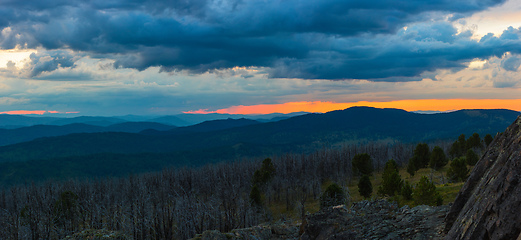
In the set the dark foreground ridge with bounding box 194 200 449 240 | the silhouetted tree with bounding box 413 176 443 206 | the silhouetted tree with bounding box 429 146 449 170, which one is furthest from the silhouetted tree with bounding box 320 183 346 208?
the silhouetted tree with bounding box 429 146 449 170

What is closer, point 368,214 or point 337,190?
point 368,214

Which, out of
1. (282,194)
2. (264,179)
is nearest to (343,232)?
(264,179)

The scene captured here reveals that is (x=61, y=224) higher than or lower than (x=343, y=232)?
lower

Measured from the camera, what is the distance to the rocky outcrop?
794 inches

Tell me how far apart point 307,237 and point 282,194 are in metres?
105

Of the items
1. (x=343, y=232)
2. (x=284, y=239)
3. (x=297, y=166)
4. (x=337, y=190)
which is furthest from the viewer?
(x=297, y=166)

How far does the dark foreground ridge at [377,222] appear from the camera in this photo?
66.1 feet

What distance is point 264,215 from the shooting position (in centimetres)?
8806

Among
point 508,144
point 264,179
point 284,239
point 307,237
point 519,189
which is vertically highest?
point 508,144

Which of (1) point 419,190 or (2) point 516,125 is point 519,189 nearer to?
(2) point 516,125

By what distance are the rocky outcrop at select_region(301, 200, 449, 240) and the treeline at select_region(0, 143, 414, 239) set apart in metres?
34.6

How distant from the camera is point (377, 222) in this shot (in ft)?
78.6

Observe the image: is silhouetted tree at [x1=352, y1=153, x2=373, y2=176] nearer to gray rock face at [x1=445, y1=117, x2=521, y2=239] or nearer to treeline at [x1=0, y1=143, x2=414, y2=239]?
treeline at [x1=0, y1=143, x2=414, y2=239]

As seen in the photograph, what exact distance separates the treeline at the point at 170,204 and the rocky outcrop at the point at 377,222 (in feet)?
114
